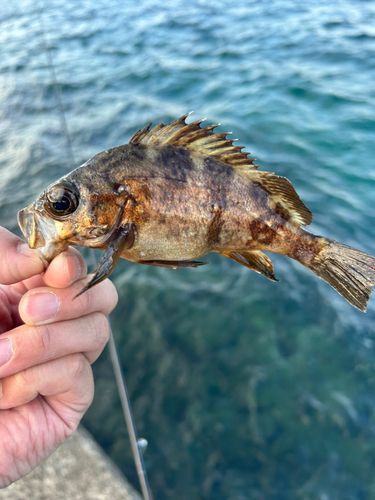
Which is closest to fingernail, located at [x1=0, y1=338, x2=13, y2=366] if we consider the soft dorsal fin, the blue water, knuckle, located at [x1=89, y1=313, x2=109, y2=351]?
knuckle, located at [x1=89, y1=313, x2=109, y2=351]

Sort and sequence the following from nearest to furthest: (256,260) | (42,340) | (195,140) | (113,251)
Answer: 1. (113,251)
2. (195,140)
3. (256,260)
4. (42,340)

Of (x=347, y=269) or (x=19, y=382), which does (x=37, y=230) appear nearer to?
(x=19, y=382)

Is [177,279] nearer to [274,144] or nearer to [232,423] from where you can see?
[232,423]

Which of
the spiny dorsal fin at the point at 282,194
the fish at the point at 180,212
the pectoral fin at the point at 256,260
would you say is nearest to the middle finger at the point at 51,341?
the fish at the point at 180,212

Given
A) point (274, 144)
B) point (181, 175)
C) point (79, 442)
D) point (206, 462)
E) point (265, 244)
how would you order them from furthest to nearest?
point (274, 144) < point (206, 462) < point (79, 442) < point (265, 244) < point (181, 175)

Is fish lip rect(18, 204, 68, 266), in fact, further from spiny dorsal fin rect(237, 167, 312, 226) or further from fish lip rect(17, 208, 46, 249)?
spiny dorsal fin rect(237, 167, 312, 226)

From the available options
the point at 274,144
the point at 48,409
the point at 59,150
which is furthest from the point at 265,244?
the point at 59,150

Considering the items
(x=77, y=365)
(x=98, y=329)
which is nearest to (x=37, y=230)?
(x=98, y=329)
